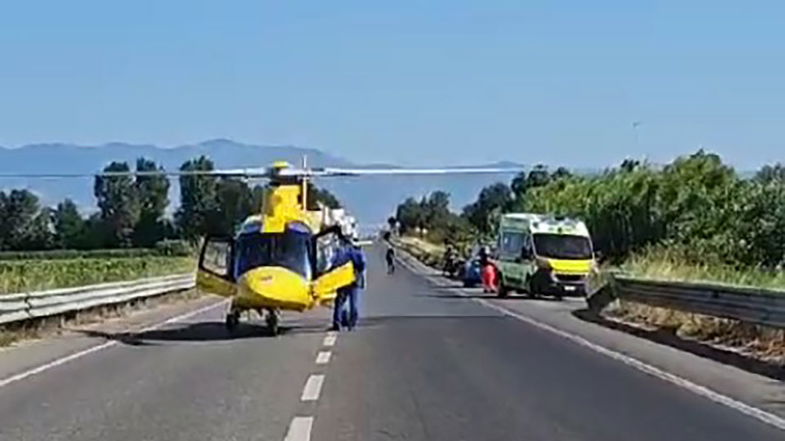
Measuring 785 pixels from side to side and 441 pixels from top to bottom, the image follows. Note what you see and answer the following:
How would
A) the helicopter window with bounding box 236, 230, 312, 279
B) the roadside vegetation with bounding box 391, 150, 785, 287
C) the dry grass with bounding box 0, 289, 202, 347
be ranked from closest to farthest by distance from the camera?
the dry grass with bounding box 0, 289, 202, 347 → the helicopter window with bounding box 236, 230, 312, 279 → the roadside vegetation with bounding box 391, 150, 785, 287

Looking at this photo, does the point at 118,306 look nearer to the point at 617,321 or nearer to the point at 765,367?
the point at 617,321

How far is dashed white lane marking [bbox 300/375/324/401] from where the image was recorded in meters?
16.2

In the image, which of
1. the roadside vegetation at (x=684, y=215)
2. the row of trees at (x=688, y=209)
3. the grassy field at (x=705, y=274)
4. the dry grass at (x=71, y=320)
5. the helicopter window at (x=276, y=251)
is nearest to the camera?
the dry grass at (x=71, y=320)

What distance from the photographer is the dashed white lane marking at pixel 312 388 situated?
1622 centimetres

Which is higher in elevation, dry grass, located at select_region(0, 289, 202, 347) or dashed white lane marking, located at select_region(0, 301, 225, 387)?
dry grass, located at select_region(0, 289, 202, 347)

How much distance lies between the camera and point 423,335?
2728 centimetres

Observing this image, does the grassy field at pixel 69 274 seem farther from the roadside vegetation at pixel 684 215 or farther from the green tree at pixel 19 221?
the green tree at pixel 19 221

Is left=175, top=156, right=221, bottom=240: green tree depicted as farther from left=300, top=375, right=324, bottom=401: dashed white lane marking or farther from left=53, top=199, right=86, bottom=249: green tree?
left=300, top=375, right=324, bottom=401: dashed white lane marking

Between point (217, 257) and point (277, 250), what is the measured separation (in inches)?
79.5

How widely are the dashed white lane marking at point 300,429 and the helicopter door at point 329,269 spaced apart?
1310 cm

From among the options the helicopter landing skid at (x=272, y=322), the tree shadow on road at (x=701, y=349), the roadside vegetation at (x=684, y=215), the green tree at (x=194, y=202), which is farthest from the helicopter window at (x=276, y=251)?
the green tree at (x=194, y=202)

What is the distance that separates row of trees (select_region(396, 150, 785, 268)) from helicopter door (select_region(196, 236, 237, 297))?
2297 centimetres

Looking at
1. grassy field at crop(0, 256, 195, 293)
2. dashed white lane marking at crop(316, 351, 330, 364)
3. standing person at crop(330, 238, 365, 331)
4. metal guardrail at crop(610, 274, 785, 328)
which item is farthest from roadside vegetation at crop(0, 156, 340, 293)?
dashed white lane marking at crop(316, 351, 330, 364)

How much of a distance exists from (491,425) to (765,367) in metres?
7.28
